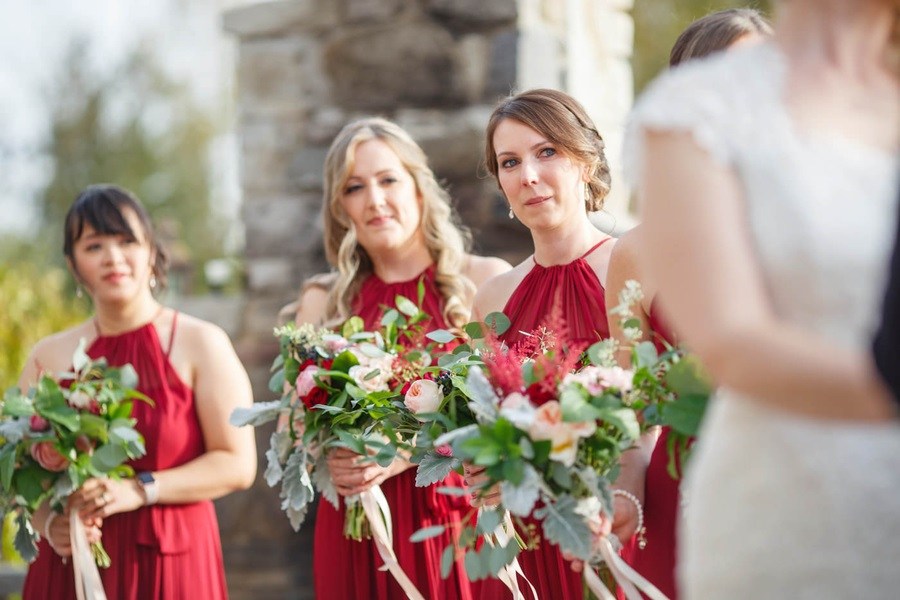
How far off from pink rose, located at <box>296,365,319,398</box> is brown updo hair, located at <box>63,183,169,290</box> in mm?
1333

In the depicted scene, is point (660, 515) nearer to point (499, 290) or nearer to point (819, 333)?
point (499, 290)

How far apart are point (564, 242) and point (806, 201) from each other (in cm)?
214

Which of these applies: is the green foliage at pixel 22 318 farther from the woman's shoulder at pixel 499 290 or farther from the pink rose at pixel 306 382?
the woman's shoulder at pixel 499 290

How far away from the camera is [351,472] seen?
3846 millimetres

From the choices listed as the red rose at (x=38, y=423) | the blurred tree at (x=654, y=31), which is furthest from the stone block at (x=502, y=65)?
the blurred tree at (x=654, y=31)

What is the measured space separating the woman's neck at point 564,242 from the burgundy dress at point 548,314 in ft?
0.09

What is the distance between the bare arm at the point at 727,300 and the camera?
158cm

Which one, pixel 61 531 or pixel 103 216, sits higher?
pixel 103 216

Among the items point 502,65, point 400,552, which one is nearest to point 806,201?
point 400,552

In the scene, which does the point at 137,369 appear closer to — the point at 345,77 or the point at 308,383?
the point at 308,383

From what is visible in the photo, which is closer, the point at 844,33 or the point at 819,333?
the point at 819,333

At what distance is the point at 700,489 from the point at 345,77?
514 cm

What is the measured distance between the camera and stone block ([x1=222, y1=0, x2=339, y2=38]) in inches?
264

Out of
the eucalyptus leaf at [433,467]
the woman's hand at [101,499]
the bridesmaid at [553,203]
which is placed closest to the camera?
the eucalyptus leaf at [433,467]
